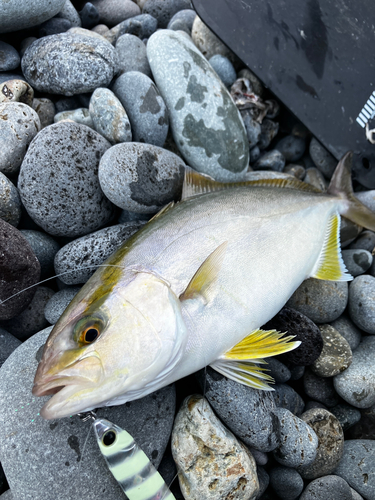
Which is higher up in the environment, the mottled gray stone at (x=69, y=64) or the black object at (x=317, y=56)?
the black object at (x=317, y=56)

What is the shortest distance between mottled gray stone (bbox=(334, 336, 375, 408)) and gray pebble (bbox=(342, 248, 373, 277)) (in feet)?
2.36

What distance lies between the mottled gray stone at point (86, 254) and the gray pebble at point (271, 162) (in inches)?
62.3

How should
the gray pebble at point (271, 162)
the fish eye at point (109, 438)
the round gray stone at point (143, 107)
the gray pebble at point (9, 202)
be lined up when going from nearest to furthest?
the fish eye at point (109, 438), the gray pebble at point (9, 202), the round gray stone at point (143, 107), the gray pebble at point (271, 162)

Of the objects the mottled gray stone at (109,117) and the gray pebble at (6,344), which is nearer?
the gray pebble at (6,344)

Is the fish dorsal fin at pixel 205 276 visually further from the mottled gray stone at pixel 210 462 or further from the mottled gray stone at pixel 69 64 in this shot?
the mottled gray stone at pixel 69 64

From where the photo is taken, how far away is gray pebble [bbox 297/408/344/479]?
2.33 meters

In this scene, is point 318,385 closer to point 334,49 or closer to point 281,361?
point 281,361

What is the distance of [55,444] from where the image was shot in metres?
1.88

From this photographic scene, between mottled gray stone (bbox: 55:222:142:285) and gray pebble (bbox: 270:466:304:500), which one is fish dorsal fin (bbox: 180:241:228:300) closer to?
mottled gray stone (bbox: 55:222:142:285)

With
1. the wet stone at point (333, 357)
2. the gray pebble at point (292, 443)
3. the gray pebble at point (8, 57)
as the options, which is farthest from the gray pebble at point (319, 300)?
the gray pebble at point (8, 57)

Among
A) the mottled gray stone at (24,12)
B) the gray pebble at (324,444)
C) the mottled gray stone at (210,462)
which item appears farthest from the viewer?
the mottled gray stone at (24,12)

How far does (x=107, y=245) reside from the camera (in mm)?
2389

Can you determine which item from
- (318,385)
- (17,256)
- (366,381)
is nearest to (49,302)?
(17,256)

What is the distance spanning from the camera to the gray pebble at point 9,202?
8.09 feet
